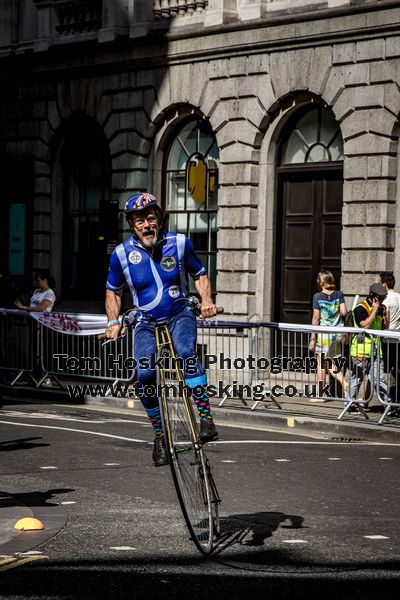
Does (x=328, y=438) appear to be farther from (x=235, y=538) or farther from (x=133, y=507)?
(x=235, y=538)

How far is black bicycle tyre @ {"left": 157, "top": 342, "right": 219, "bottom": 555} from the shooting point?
7.84m

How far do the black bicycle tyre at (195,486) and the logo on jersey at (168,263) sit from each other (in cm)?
95

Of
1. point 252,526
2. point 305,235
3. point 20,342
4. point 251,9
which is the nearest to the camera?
point 252,526

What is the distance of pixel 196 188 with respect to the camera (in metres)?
25.1

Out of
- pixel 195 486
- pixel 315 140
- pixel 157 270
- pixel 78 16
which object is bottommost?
pixel 195 486

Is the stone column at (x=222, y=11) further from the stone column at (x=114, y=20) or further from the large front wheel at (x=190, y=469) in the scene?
the large front wheel at (x=190, y=469)

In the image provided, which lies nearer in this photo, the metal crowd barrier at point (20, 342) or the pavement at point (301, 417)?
the pavement at point (301, 417)

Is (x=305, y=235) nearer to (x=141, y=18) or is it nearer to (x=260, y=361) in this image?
(x=260, y=361)

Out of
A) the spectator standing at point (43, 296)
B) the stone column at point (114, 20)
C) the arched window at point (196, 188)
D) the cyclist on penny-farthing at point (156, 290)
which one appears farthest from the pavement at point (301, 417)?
the stone column at point (114, 20)

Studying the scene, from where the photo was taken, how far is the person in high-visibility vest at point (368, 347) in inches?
656

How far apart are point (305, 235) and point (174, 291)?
14.5 metres

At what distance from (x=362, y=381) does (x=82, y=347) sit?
5.16 meters

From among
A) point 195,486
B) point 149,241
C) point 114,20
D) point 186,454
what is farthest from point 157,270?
point 114,20

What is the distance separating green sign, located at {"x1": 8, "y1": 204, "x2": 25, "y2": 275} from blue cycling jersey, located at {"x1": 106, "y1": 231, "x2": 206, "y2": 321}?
783 inches
